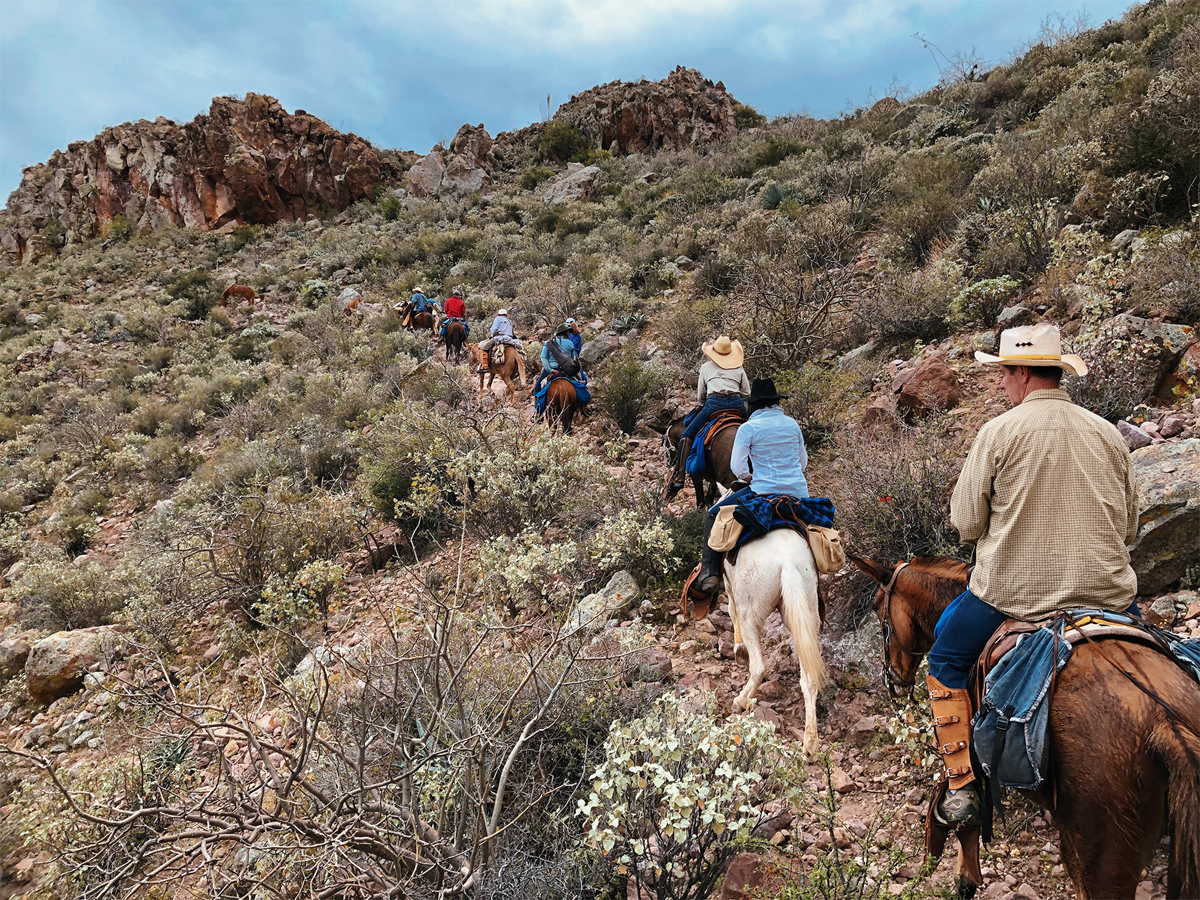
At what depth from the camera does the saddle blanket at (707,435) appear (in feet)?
18.4

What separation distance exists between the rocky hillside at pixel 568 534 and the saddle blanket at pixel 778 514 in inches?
28.4

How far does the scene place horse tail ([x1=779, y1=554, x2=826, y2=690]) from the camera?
3.32 meters

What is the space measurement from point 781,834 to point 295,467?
Result: 8.77 m

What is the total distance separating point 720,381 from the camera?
594 centimetres

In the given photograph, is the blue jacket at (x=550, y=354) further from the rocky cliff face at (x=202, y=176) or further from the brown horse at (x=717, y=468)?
the rocky cliff face at (x=202, y=176)

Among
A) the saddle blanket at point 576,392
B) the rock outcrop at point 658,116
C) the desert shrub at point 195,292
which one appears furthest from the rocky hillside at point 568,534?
the rock outcrop at point 658,116

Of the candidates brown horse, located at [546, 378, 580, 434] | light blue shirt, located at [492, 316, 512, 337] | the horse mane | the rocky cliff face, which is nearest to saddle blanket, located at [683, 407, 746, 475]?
the horse mane

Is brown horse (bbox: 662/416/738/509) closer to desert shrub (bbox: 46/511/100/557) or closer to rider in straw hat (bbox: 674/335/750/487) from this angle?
rider in straw hat (bbox: 674/335/750/487)

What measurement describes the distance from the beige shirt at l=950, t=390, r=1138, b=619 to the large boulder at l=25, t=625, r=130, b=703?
24.1ft

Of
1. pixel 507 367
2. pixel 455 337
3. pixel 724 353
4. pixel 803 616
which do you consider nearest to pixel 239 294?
pixel 455 337

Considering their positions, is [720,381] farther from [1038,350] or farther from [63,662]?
[63,662]

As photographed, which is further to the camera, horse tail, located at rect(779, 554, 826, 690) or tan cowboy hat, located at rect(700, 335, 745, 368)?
tan cowboy hat, located at rect(700, 335, 745, 368)

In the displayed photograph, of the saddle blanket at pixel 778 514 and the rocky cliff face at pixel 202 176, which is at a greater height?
the rocky cliff face at pixel 202 176

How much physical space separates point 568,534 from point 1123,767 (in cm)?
461
